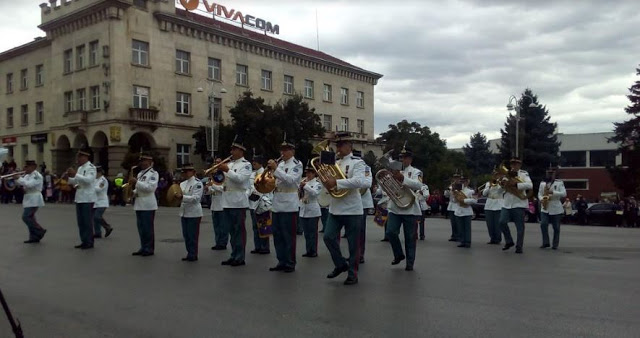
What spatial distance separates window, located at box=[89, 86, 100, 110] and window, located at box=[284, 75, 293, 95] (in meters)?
16.5

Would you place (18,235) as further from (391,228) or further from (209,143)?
(209,143)

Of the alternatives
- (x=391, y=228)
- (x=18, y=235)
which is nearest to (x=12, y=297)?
(x=391, y=228)

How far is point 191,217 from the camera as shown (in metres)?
11.2

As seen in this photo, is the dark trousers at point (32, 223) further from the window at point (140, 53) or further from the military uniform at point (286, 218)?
the window at point (140, 53)

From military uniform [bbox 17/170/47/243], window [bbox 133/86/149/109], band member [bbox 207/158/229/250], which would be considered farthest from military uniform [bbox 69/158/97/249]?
window [bbox 133/86/149/109]

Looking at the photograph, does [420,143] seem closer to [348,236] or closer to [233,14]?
[233,14]

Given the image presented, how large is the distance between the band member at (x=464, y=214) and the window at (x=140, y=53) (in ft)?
104

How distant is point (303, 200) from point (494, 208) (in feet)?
17.4

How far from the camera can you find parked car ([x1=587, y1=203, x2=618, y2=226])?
96.9 feet

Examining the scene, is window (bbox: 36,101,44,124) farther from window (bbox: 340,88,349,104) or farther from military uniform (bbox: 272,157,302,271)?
military uniform (bbox: 272,157,302,271)

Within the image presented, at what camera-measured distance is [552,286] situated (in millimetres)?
8469

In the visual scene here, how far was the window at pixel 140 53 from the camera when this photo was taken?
40.7 metres

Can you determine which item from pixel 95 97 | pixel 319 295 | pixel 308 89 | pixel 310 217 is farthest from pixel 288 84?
pixel 319 295

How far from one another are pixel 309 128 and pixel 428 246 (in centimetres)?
2803
